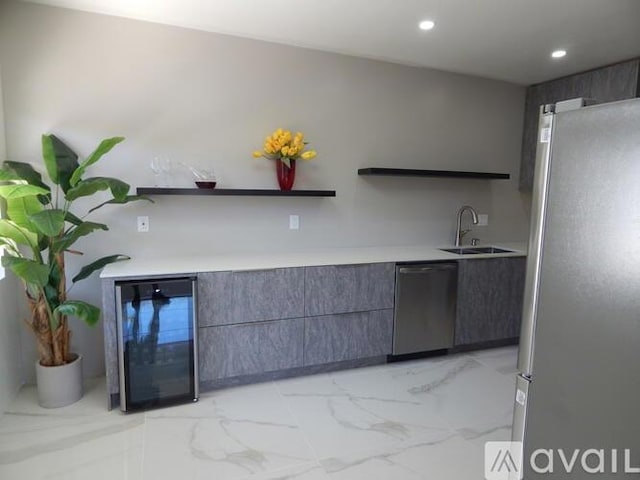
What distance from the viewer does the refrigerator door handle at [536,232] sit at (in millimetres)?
1210

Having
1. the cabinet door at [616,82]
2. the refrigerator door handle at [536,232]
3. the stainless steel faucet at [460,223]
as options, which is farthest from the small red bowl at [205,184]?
the cabinet door at [616,82]

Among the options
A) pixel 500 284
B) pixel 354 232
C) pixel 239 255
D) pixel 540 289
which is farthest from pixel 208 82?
pixel 500 284

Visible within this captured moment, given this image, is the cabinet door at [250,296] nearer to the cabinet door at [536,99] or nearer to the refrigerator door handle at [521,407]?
the refrigerator door handle at [521,407]

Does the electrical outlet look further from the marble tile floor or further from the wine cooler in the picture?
the marble tile floor

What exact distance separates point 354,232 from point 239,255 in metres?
1.05

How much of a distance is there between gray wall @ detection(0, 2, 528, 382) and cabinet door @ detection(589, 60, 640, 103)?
0.71 metres

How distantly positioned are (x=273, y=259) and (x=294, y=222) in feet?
1.51

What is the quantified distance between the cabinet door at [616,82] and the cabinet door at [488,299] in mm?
1562

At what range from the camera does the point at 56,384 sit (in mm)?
2439

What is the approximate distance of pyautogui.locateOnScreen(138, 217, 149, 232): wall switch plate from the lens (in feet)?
9.38

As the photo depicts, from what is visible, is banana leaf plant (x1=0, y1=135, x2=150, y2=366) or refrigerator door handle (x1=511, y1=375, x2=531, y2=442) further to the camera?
banana leaf plant (x1=0, y1=135, x2=150, y2=366)

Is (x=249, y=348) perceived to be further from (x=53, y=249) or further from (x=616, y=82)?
(x=616, y=82)

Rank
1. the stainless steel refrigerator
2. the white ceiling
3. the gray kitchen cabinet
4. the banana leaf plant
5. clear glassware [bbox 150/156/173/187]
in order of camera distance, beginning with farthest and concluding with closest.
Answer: the gray kitchen cabinet, clear glassware [bbox 150/156/173/187], the white ceiling, the banana leaf plant, the stainless steel refrigerator
